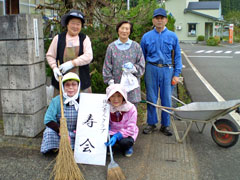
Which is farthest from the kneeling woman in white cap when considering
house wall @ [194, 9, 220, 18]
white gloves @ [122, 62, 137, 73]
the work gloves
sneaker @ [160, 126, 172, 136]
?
house wall @ [194, 9, 220, 18]

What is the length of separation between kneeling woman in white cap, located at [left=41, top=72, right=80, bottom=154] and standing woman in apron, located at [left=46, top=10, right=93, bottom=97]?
22 cm

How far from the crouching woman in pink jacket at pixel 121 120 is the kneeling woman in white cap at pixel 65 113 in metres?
0.46

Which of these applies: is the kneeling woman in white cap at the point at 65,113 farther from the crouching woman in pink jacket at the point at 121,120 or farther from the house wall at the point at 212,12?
the house wall at the point at 212,12

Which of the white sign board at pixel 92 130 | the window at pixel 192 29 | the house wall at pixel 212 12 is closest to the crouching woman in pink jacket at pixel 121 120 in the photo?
the white sign board at pixel 92 130

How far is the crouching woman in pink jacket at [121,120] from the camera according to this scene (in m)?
3.72

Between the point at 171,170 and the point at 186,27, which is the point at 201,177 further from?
the point at 186,27

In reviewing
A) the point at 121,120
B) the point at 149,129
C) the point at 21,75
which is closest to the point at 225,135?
the point at 149,129

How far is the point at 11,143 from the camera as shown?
169 inches

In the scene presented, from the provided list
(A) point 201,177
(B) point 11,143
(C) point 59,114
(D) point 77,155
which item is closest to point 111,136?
(D) point 77,155

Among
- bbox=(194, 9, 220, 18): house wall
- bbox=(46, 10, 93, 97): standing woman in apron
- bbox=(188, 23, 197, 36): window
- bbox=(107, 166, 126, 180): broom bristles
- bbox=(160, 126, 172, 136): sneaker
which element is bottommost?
bbox=(107, 166, 126, 180): broom bristles

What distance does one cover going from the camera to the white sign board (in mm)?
3680

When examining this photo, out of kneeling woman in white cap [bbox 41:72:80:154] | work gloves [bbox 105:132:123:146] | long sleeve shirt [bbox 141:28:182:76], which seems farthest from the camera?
long sleeve shirt [bbox 141:28:182:76]

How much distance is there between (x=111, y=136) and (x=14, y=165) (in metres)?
1.28

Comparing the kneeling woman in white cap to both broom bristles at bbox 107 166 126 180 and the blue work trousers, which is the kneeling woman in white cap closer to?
broom bristles at bbox 107 166 126 180
